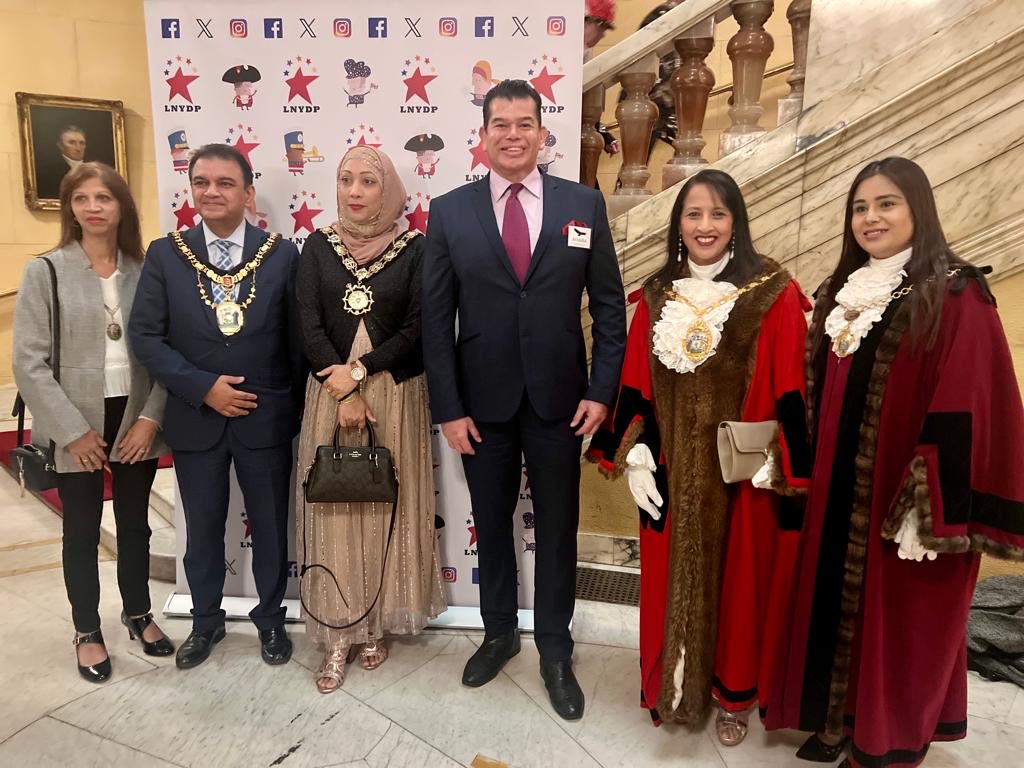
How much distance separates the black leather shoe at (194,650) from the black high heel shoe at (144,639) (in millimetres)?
56

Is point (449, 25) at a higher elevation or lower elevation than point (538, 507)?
higher

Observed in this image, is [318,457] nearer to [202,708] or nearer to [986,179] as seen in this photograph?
[202,708]

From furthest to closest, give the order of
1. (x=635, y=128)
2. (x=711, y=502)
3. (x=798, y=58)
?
1. (x=635, y=128)
2. (x=798, y=58)
3. (x=711, y=502)

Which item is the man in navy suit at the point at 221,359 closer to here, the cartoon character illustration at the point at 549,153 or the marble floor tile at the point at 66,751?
the marble floor tile at the point at 66,751

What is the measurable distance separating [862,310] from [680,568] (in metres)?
0.87

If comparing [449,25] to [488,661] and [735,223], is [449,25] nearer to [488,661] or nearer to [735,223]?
[735,223]

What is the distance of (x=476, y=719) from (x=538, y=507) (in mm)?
723

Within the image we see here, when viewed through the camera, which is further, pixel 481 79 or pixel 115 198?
pixel 481 79

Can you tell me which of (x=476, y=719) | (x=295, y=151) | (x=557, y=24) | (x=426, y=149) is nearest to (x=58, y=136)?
→ (x=295, y=151)

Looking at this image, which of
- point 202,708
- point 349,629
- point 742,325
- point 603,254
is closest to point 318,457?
point 349,629

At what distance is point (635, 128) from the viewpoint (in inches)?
121

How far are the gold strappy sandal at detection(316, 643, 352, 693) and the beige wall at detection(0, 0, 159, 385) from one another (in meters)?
5.78

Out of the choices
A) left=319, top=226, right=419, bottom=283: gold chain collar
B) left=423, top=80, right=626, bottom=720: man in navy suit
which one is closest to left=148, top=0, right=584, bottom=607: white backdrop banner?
left=319, top=226, right=419, bottom=283: gold chain collar

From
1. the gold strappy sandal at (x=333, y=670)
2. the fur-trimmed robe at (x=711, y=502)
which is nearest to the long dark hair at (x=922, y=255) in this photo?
the fur-trimmed robe at (x=711, y=502)
